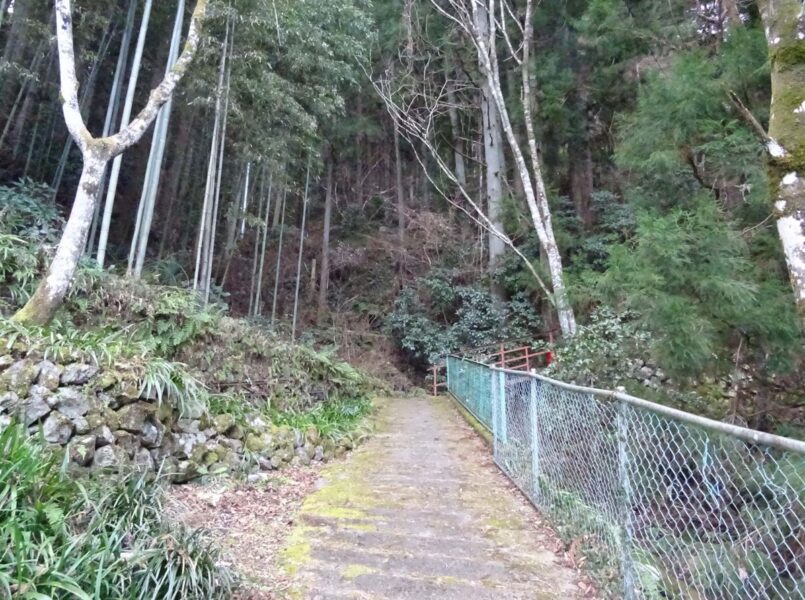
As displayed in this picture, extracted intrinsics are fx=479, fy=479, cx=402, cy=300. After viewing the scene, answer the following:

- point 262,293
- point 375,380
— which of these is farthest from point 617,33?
Result: point 262,293

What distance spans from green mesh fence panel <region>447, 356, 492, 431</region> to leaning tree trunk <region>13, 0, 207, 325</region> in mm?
4366

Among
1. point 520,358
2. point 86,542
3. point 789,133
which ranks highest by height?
point 789,133

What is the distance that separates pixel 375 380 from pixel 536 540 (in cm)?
908

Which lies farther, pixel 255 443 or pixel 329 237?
pixel 329 237

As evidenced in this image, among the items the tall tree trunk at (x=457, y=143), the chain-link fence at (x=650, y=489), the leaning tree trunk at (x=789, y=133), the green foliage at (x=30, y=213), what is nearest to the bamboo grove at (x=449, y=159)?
the leaning tree trunk at (x=789, y=133)

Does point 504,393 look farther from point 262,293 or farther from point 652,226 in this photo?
point 262,293

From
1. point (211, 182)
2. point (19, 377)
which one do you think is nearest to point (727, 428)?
point (19, 377)

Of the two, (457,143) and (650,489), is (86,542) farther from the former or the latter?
(457,143)

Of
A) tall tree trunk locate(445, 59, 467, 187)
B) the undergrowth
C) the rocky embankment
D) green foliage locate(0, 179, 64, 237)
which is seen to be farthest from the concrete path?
tall tree trunk locate(445, 59, 467, 187)

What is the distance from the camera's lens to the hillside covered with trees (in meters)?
3.32

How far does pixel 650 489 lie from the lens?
2350 mm

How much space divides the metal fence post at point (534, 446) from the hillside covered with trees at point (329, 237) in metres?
1.35

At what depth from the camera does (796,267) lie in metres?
2.64

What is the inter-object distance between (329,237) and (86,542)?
46.1 ft
